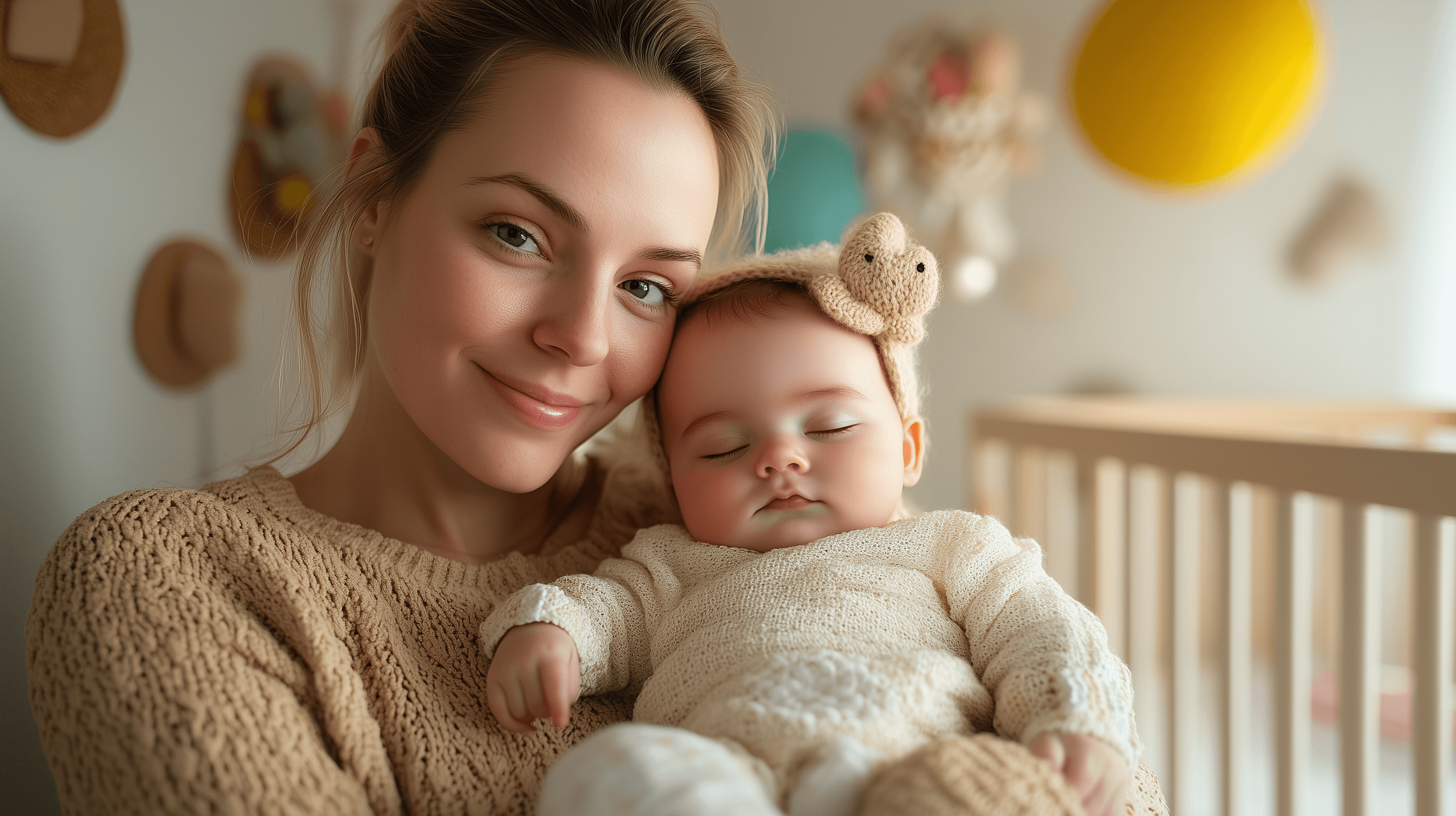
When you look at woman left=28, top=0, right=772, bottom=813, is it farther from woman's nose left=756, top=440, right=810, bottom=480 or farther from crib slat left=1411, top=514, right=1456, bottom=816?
crib slat left=1411, top=514, right=1456, bottom=816

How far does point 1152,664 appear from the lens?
5.49 ft

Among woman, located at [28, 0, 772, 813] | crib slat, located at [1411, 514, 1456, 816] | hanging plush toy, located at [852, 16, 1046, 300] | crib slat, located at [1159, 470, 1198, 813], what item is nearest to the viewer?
woman, located at [28, 0, 772, 813]

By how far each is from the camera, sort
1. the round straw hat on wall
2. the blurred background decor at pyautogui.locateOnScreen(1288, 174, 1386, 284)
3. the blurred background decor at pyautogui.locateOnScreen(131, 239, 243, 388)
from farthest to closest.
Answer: the blurred background decor at pyautogui.locateOnScreen(1288, 174, 1386, 284)
the blurred background decor at pyautogui.locateOnScreen(131, 239, 243, 388)
the round straw hat on wall

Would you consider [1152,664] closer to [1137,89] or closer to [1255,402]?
[1255,402]

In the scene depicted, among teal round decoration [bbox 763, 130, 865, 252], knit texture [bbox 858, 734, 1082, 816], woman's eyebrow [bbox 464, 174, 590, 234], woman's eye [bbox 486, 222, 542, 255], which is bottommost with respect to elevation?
knit texture [bbox 858, 734, 1082, 816]

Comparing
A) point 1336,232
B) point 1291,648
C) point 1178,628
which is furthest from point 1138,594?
point 1336,232

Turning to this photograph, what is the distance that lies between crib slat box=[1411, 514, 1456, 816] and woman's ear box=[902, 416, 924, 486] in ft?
1.89

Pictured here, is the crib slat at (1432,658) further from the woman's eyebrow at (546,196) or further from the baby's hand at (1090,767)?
the woman's eyebrow at (546,196)

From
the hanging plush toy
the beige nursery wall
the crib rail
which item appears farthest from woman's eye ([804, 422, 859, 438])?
the beige nursery wall

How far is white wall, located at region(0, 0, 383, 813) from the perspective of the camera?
0.94 metres

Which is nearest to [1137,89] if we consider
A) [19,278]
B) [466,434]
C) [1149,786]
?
[1149,786]

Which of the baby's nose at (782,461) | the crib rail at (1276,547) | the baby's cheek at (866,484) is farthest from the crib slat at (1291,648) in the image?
the baby's nose at (782,461)

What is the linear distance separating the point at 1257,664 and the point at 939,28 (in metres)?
2.23

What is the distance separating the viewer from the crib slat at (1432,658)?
40.7 inches
